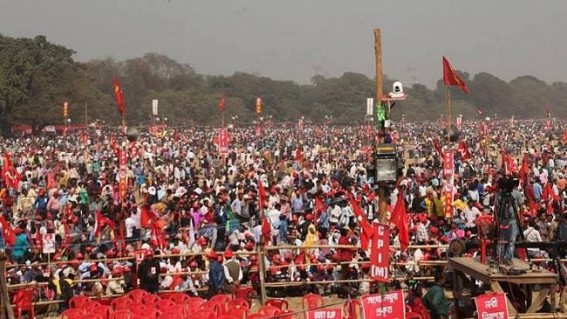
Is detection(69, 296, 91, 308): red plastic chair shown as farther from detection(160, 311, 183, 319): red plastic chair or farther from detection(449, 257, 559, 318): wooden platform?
detection(449, 257, 559, 318): wooden platform

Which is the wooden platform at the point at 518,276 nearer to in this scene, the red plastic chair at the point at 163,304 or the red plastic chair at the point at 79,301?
the red plastic chair at the point at 163,304

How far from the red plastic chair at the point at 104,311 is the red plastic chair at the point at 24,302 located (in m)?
3.02

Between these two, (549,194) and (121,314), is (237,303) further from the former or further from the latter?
(549,194)

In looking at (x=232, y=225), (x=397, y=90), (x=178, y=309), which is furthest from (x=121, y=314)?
(x=232, y=225)

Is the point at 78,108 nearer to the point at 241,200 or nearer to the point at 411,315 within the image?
the point at 241,200

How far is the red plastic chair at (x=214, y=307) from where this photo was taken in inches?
449

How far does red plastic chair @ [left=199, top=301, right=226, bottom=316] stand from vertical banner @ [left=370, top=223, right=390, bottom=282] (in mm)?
2352

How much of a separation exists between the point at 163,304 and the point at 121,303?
2.54 ft

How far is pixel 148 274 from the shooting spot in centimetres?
1443

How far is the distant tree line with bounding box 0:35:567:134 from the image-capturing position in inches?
2309

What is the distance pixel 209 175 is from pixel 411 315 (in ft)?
74.3

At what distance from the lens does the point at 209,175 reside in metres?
33.4

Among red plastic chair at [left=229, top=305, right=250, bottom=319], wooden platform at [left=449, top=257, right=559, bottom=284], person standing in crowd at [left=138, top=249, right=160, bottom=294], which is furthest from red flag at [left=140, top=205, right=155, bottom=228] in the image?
wooden platform at [left=449, top=257, right=559, bottom=284]

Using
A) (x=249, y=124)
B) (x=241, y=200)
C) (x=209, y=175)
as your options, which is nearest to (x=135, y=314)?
(x=241, y=200)
